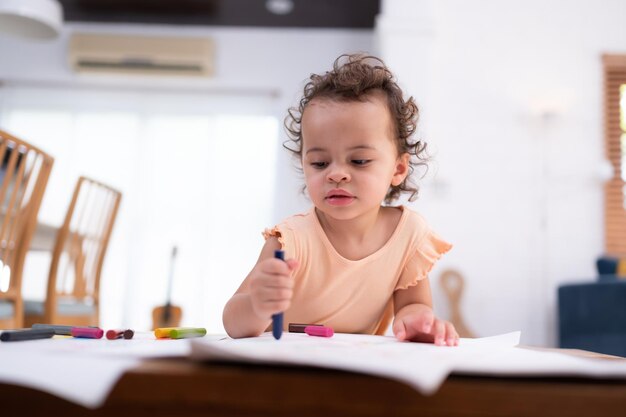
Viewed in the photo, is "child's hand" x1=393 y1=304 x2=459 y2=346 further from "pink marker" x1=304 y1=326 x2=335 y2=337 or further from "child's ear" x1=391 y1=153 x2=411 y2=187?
"child's ear" x1=391 y1=153 x2=411 y2=187

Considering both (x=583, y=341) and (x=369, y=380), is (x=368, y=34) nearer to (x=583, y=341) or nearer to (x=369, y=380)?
(x=583, y=341)

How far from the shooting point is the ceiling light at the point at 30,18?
2.53 metres

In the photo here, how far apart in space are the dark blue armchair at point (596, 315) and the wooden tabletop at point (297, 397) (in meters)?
2.60

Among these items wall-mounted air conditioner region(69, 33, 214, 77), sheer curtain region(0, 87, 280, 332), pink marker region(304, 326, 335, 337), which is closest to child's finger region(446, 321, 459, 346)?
pink marker region(304, 326, 335, 337)

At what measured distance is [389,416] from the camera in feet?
0.88

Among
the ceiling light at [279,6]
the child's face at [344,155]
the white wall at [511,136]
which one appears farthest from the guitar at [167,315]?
the child's face at [344,155]

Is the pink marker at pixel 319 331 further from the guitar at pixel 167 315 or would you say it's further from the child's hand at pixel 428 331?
the guitar at pixel 167 315

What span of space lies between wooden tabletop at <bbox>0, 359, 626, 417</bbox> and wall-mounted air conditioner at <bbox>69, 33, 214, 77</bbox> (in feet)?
14.3

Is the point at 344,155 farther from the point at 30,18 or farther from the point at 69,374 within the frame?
the point at 30,18

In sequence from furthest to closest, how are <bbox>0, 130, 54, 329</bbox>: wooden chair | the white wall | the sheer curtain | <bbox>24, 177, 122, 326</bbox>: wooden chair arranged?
the sheer curtain, the white wall, <bbox>24, 177, 122, 326</bbox>: wooden chair, <bbox>0, 130, 54, 329</bbox>: wooden chair

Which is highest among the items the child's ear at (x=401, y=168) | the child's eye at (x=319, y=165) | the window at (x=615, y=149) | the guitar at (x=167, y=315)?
the window at (x=615, y=149)

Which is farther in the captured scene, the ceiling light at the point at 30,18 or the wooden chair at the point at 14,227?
the ceiling light at the point at 30,18

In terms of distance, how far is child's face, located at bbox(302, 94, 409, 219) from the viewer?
80cm

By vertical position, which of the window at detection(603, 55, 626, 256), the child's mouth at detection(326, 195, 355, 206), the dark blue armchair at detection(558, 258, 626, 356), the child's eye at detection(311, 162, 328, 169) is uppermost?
the window at detection(603, 55, 626, 256)
